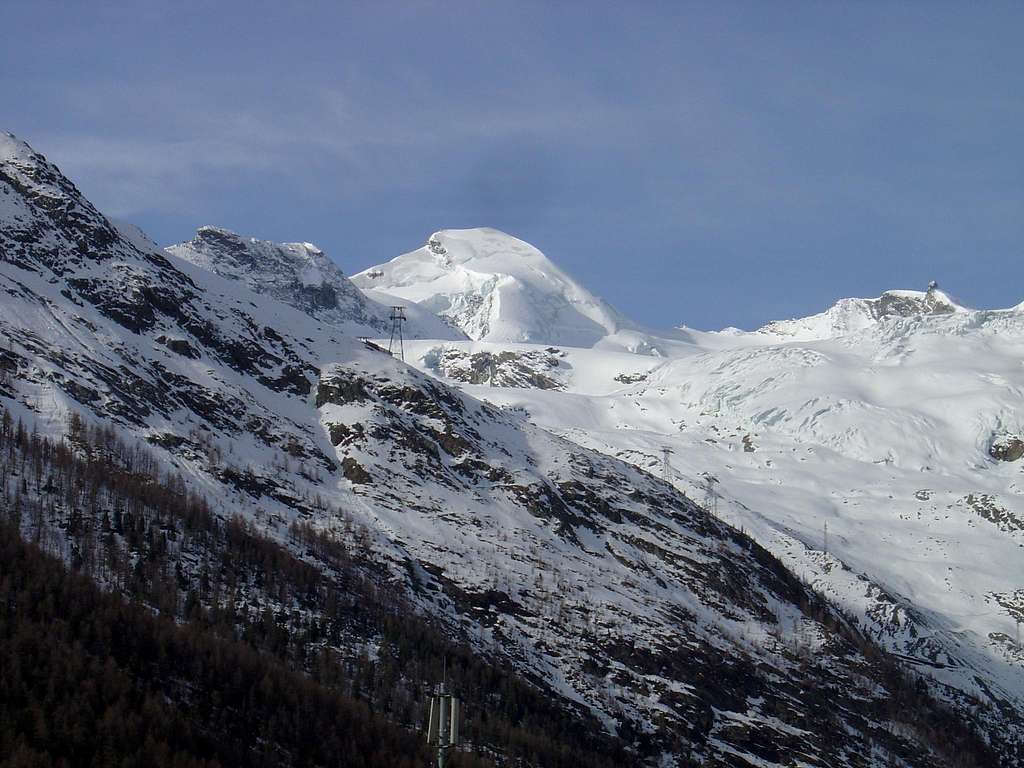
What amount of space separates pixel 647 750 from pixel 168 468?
253ft

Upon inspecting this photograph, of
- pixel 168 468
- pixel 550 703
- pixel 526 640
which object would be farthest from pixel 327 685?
pixel 168 468

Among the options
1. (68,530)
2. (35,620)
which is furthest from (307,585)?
(35,620)

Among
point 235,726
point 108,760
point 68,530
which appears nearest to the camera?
point 108,760

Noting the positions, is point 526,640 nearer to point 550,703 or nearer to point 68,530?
point 550,703

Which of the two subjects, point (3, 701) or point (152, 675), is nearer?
point (3, 701)

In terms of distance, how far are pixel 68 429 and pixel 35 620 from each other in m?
56.4

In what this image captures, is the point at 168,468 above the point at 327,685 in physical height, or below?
above

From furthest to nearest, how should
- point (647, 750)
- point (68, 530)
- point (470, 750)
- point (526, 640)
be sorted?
1. point (526, 640)
2. point (647, 750)
3. point (68, 530)
4. point (470, 750)

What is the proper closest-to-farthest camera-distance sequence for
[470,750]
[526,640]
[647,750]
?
[470,750] → [647,750] → [526,640]

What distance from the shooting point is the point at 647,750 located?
175750 mm

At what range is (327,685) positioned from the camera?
507 feet

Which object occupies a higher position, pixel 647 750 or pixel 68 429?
pixel 68 429

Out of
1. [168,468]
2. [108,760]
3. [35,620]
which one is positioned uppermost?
[168,468]

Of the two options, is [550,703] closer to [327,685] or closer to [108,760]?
[327,685]
